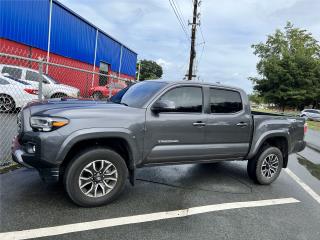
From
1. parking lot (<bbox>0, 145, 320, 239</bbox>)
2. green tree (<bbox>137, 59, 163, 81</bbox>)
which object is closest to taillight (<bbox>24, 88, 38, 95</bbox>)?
parking lot (<bbox>0, 145, 320, 239</bbox>)

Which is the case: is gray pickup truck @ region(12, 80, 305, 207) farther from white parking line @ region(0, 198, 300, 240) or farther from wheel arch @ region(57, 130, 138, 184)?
white parking line @ region(0, 198, 300, 240)

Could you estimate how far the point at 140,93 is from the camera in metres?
5.35

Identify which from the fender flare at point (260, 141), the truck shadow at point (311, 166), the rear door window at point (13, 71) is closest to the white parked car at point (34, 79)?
the rear door window at point (13, 71)

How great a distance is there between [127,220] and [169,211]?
2.21 ft

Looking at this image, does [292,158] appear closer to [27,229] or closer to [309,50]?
[27,229]

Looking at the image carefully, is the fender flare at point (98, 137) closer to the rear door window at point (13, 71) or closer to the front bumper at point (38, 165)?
the front bumper at point (38, 165)

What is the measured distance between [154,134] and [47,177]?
157cm

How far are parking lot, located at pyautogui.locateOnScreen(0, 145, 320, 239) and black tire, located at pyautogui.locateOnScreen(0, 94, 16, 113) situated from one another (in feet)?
11.8

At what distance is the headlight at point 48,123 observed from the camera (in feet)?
13.7

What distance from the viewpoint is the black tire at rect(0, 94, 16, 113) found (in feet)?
28.7

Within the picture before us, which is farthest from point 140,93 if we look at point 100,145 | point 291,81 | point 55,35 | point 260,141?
point 291,81

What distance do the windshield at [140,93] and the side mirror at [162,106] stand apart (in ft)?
0.61

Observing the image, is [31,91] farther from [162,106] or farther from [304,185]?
[304,185]

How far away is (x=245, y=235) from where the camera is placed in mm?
4035
